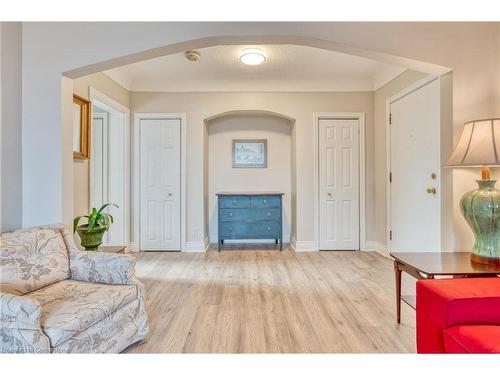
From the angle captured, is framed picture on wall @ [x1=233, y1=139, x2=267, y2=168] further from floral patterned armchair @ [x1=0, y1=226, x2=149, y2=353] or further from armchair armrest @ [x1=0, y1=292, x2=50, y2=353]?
armchair armrest @ [x1=0, y1=292, x2=50, y2=353]

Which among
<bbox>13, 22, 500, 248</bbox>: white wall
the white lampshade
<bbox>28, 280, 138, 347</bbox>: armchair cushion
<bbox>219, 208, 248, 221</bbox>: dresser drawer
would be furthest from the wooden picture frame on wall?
the white lampshade

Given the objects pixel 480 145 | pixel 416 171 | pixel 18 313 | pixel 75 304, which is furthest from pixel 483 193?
pixel 18 313

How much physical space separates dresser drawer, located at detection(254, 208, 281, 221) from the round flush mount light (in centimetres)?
203

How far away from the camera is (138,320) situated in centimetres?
173

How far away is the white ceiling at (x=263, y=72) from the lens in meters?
3.22

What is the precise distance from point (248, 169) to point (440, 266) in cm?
333

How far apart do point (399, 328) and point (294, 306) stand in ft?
2.55

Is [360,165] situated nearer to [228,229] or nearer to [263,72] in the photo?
[263,72]

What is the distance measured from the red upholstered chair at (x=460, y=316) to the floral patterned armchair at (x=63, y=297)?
5.30 ft

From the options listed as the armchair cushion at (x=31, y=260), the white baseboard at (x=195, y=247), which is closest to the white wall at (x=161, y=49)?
the armchair cushion at (x=31, y=260)

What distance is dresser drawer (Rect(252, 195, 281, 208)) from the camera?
162 inches

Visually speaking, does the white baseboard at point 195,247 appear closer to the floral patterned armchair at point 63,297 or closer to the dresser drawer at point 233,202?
the dresser drawer at point 233,202
